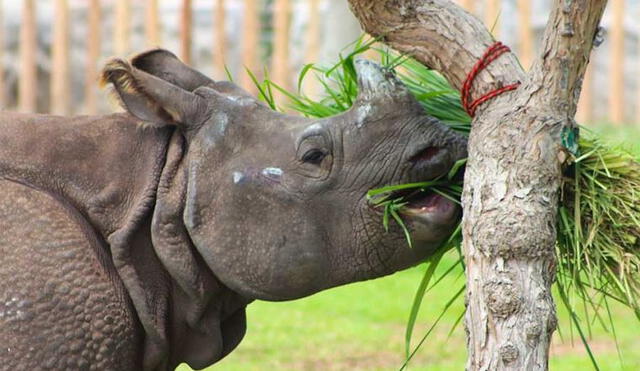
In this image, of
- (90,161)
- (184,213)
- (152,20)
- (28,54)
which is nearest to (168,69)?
(90,161)

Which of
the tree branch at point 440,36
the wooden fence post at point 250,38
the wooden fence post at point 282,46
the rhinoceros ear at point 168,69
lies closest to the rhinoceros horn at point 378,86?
the tree branch at point 440,36

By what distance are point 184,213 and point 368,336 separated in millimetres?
5250

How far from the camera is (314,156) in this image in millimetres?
4688

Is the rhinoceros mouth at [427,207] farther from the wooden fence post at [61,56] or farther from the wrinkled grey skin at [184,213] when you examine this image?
the wooden fence post at [61,56]

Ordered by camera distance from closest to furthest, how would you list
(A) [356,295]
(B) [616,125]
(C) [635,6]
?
(A) [356,295]
(B) [616,125]
(C) [635,6]

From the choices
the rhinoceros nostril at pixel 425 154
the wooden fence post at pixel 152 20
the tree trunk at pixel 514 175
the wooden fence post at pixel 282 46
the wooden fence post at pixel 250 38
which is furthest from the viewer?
the wooden fence post at pixel 282 46

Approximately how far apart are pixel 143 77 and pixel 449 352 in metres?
4.91

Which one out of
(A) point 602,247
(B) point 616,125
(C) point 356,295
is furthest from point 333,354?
(B) point 616,125

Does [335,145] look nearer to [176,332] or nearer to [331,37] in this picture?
[176,332]

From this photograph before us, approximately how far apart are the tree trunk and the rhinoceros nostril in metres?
0.19

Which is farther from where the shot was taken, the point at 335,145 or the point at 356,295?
the point at 356,295

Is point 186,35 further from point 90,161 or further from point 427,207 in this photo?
point 427,207

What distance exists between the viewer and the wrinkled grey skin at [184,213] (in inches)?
177

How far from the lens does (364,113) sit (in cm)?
461
